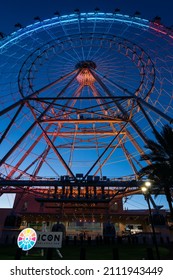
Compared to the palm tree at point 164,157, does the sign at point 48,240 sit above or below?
below

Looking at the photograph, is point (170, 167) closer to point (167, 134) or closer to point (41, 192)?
point (167, 134)

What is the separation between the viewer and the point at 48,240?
7.70 m

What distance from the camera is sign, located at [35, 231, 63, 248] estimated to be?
763 cm

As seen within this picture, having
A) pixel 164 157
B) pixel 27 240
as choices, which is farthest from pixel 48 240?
pixel 164 157

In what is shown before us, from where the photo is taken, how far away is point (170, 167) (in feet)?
55.8

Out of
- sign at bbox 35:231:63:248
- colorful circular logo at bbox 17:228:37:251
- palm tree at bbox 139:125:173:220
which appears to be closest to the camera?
colorful circular logo at bbox 17:228:37:251

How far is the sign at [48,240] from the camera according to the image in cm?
763

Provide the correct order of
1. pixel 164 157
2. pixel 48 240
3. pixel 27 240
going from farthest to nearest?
pixel 164 157 < pixel 48 240 < pixel 27 240

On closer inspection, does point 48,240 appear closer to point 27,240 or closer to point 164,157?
point 27,240

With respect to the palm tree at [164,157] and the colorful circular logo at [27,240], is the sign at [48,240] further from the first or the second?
the palm tree at [164,157]

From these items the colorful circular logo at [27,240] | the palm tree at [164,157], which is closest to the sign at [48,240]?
the colorful circular logo at [27,240]

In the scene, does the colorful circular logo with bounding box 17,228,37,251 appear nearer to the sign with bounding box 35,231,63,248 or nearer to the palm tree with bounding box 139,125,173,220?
the sign with bounding box 35,231,63,248

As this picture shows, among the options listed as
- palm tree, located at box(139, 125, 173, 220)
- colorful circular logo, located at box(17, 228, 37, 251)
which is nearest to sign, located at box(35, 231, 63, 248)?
colorful circular logo, located at box(17, 228, 37, 251)
